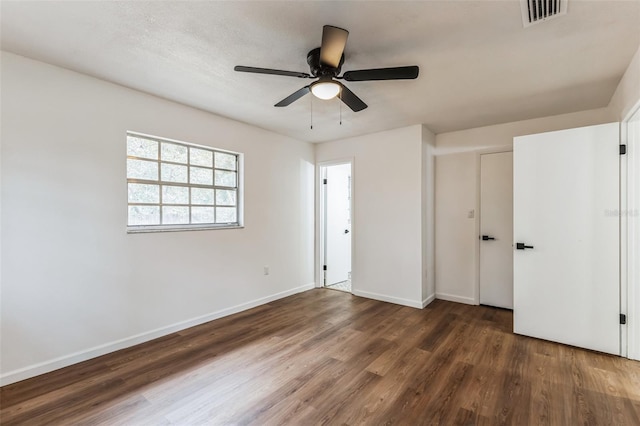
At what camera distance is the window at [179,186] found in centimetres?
294

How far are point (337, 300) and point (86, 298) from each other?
2.96m

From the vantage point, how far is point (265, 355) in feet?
8.70

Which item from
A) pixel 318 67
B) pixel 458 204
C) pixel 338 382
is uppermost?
pixel 318 67

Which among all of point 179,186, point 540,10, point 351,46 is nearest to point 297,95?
point 351,46

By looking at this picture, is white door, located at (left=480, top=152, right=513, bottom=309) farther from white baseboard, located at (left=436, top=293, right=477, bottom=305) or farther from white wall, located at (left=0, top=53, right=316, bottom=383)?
white wall, located at (left=0, top=53, right=316, bottom=383)

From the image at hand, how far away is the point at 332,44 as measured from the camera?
1.72m

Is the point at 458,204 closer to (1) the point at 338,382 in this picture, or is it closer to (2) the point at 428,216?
(2) the point at 428,216

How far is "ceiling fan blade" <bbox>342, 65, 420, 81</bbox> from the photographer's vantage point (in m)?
1.89

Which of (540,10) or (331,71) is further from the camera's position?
(331,71)

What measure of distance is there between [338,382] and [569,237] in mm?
2594

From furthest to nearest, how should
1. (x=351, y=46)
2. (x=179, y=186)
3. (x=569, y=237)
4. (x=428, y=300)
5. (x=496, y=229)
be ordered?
(x=428, y=300), (x=496, y=229), (x=179, y=186), (x=569, y=237), (x=351, y=46)

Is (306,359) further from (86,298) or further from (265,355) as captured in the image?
(86,298)

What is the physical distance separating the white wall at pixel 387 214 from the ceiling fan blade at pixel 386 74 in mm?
2118

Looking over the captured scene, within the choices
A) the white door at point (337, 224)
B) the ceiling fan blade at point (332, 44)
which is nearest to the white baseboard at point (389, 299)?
the white door at point (337, 224)
